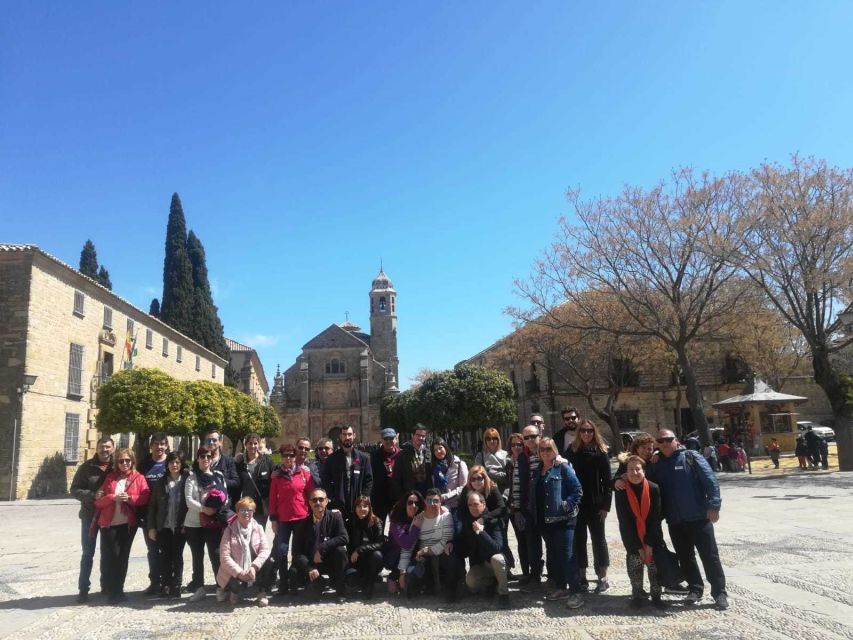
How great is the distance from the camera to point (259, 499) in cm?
675

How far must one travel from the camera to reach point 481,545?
5.79 meters

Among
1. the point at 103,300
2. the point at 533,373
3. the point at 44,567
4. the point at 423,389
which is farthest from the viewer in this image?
the point at 533,373

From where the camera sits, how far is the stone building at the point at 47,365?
1820 cm

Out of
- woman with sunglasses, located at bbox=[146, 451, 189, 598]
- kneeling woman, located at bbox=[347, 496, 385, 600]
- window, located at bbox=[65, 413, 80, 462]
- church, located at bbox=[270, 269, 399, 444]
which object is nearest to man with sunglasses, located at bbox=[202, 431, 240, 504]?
woman with sunglasses, located at bbox=[146, 451, 189, 598]

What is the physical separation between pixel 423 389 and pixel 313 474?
94.0 feet

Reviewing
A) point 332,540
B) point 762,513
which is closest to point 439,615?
point 332,540

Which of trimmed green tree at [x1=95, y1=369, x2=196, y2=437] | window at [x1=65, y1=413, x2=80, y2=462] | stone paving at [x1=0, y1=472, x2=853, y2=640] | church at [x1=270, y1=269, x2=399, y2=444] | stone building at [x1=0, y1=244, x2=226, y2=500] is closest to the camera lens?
stone paving at [x1=0, y1=472, x2=853, y2=640]

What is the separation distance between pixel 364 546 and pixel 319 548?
1.48ft

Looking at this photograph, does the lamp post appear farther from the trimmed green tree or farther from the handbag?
the handbag

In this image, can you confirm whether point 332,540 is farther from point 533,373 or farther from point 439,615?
point 533,373

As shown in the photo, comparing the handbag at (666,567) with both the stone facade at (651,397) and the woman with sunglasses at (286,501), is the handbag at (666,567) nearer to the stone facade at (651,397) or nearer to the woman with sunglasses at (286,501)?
the woman with sunglasses at (286,501)

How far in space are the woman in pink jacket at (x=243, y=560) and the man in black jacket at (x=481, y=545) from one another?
1963 mm

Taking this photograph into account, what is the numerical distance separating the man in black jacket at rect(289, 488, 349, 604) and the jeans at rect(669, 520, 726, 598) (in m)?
3.18

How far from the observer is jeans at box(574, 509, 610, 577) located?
19.3ft
